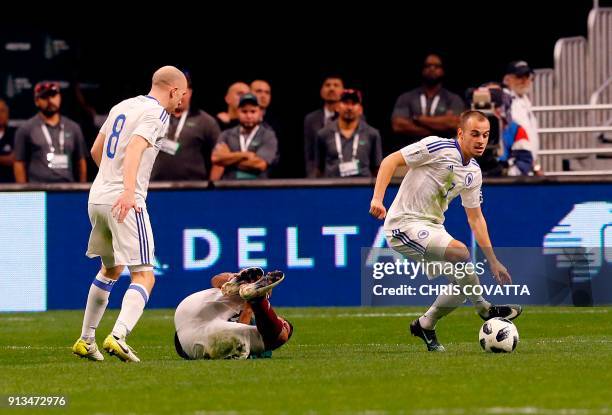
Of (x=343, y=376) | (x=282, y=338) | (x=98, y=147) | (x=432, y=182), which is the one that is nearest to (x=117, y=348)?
(x=282, y=338)

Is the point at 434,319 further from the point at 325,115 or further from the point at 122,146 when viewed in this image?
the point at 325,115

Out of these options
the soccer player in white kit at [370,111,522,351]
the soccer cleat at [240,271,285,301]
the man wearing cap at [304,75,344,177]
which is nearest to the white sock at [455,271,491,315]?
the soccer player in white kit at [370,111,522,351]

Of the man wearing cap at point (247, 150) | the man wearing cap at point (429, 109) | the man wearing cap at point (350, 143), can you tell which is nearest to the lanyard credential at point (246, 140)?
the man wearing cap at point (247, 150)

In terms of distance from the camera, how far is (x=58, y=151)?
59.6 ft

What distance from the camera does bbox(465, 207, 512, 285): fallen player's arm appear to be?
12.1 meters

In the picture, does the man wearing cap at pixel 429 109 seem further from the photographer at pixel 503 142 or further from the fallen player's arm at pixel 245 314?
the fallen player's arm at pixel 245 314

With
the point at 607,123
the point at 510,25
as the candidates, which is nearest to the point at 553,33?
the point at 510,25

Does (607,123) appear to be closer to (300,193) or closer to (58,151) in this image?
(300,193)

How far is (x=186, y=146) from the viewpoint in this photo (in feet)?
59.6

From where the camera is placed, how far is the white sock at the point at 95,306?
11.4m

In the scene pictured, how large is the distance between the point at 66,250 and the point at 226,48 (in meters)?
6.42

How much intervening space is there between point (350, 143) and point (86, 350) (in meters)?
7.13

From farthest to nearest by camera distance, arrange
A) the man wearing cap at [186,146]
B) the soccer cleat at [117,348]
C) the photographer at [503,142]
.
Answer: the man wearing cap at [186,146]
the photographer at [503,142]
the soccer cleat at [117,348]

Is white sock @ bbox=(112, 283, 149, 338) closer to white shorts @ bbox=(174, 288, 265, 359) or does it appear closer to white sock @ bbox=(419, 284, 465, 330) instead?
white shorts @ bbox=(174, 288, 265, 359)
